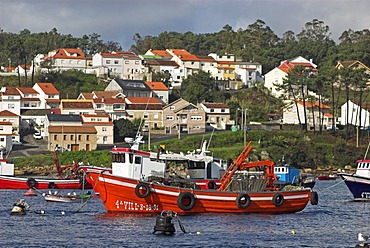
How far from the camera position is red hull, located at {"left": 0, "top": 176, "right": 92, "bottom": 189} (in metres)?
68.4

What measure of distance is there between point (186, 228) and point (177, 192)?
15.0 feet

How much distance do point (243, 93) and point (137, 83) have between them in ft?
61.9

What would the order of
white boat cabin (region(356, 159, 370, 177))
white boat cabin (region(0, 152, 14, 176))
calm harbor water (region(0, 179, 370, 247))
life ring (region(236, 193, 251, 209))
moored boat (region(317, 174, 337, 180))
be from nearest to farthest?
calm harbor water (region(0, 179, 370, 247)) < life ring (region(236, 193, 251, 209)) < white boat cabin (region(356, 159, 370, 177)) < white boat cabin (region(0, 152, 14, 176)) < moored boat (region(317, 174, 337, 180))

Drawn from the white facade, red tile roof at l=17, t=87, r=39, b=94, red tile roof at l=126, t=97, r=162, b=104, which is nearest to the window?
red tile roof at l=126, t=97, r=162, b=104

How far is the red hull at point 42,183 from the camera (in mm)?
68438

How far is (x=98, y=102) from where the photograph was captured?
111125 mm

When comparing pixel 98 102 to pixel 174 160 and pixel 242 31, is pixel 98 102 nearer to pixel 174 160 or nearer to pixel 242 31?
pixel 174 160

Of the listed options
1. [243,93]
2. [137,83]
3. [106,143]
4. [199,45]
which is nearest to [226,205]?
[106,143]

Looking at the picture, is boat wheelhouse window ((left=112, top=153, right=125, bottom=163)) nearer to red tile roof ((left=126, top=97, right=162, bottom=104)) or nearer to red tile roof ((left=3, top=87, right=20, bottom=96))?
red tile roof ((left=3, top=87, right=20, bottom=96))

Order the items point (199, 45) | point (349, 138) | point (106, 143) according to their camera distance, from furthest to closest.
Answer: point (199, 45)
point (349, 138)
point (106, 143)

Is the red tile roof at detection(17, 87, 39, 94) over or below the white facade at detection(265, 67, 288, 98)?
below

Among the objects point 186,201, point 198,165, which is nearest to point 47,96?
point 198,165

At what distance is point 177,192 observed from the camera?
4497cm

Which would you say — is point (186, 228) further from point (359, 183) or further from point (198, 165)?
point (359, 183)
